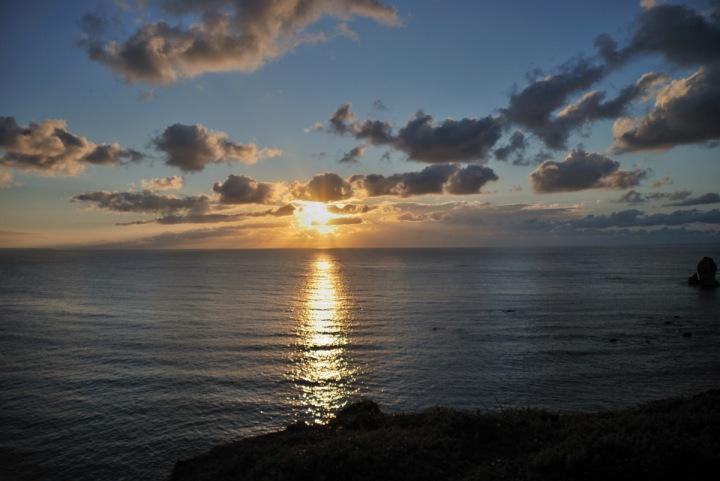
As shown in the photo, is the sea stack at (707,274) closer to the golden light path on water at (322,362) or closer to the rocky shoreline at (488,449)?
the golden light path on water at (322,362)

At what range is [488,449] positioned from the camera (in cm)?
2097

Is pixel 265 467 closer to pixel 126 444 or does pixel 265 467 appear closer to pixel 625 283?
pixel 126 444

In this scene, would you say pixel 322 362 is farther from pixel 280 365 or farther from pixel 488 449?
pixel 488 449

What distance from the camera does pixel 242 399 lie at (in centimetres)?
3594

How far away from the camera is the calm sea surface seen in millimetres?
29578

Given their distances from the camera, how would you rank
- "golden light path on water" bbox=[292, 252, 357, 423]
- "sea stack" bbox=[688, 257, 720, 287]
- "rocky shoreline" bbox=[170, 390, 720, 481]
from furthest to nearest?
"sea stack" bbox=[688, 257, 720, 287] < "golden light path on water" bbox=[292, 252, 357, 423] < "rocky shoreline" bbox=[170, 390, 720, 481]

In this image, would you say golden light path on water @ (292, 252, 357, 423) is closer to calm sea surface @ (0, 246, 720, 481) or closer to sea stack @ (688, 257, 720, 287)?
calm sea surface @ (0, 246, 720, 481)

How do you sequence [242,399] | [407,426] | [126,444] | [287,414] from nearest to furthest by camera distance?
[407,426], [126,444], [287,414], [242,399]

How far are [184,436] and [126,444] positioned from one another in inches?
132

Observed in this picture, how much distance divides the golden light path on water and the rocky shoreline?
9.48 metres

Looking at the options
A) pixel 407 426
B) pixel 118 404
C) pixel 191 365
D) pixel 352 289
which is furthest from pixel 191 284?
pixel 407 426

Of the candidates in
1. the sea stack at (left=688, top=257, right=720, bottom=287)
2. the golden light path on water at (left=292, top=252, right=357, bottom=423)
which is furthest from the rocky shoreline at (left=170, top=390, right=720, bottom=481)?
the sea stack at (left=688, top=257, right=720, bottom=287)

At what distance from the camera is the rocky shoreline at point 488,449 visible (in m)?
16.7

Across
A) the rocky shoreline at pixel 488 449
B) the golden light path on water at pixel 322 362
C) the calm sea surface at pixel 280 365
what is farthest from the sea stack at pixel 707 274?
the rocky shoreline at pixel 488 449
